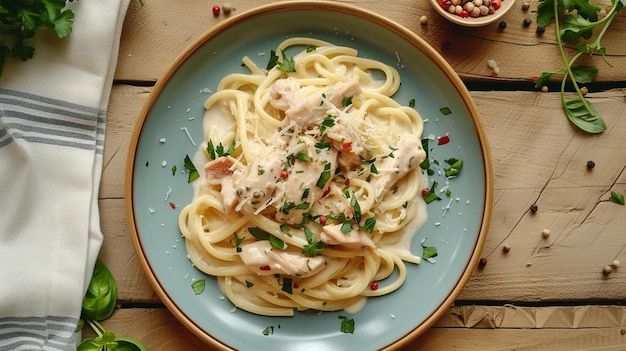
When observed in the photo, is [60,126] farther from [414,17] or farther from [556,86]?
[556,86]

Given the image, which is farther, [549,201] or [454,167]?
[549,201]

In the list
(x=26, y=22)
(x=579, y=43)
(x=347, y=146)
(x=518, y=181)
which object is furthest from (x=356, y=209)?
(x=26, y=22)

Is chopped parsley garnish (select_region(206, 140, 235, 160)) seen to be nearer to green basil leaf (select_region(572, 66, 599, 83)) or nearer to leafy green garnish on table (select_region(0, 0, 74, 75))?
leafy green garnish on table (select_region(0, 0, 74, 75))

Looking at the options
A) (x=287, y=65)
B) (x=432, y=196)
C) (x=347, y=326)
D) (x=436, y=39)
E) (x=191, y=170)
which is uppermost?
(x=287, y=65)

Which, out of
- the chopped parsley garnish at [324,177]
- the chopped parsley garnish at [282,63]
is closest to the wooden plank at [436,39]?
the chopped parsley garnish at [282,63]

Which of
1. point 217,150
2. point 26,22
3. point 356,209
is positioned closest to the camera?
point 26,22

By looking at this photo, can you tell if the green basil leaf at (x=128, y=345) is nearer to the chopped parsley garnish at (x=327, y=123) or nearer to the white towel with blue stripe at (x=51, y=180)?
the white towel with blue stripe at (x=51, y=180)

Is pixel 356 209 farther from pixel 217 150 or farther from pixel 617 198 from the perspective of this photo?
pixel 617 198
